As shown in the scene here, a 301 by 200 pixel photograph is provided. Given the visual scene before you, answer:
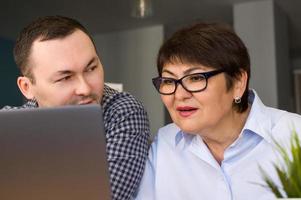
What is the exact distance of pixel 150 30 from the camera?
19.5ft

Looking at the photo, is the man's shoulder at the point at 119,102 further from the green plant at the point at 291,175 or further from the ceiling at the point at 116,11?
the ceiling at the point at 116,11

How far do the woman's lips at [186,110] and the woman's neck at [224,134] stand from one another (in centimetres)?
11

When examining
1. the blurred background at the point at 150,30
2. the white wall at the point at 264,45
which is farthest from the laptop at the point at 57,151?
the white wall at the point at 264,45

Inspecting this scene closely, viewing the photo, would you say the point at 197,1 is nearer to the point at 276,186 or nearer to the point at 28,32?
the point at 28,32

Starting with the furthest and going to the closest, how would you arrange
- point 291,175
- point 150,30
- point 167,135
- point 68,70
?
point 150,30 → point 167,135 → point 68,70 → point 291,175

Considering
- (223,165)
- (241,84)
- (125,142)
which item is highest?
(241,84)

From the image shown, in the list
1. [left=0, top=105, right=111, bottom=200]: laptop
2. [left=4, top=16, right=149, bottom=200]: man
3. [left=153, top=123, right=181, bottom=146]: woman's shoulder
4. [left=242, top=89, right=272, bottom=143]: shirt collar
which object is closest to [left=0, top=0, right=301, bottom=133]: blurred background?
[left=153, top=123, right=181, bottom=146]: woman's shoulder

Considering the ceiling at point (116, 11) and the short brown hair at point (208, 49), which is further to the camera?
the ceiling at point (116, 11)

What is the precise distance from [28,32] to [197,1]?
156 inches

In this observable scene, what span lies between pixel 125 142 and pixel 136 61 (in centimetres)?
499

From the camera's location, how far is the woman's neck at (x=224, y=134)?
47.8 inches

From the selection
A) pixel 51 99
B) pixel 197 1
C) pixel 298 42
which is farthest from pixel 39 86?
pixel 298 42

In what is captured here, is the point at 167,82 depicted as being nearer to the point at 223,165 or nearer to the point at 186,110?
the point at 186,110

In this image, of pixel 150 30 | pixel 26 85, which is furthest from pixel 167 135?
pixel 150 30
